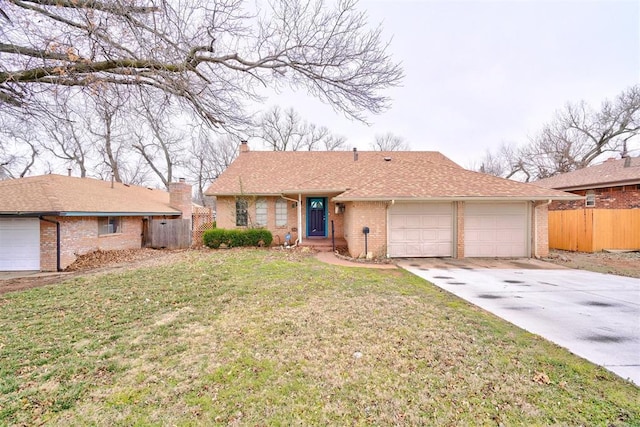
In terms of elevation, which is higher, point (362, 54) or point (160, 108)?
point (362, 54)

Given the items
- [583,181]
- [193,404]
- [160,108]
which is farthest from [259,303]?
[583,181]

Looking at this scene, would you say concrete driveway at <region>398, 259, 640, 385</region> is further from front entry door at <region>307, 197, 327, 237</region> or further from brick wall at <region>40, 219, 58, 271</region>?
brick wall at <region>40, 219, 58, 271</region>

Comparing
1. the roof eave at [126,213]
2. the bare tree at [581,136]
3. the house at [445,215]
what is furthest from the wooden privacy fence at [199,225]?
the bare tree at [581,136]

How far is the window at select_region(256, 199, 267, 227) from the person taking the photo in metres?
14.4

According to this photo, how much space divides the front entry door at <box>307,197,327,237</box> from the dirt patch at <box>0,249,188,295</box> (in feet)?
20.7

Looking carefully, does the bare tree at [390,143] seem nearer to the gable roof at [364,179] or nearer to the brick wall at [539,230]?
the gable roof at [364,179]

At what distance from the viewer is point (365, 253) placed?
32.9 ft

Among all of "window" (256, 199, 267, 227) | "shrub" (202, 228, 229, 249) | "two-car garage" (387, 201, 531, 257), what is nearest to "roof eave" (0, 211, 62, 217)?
"shrub" (202, 228, 229, 249)

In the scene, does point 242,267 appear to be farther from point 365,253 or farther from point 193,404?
point 193,404

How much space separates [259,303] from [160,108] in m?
4.69

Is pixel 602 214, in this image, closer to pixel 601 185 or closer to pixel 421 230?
pixel 601 185

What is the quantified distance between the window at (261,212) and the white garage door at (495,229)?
9553 mm

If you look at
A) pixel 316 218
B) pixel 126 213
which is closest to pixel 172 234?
pixel 126 213

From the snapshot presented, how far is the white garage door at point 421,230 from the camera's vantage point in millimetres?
10062
